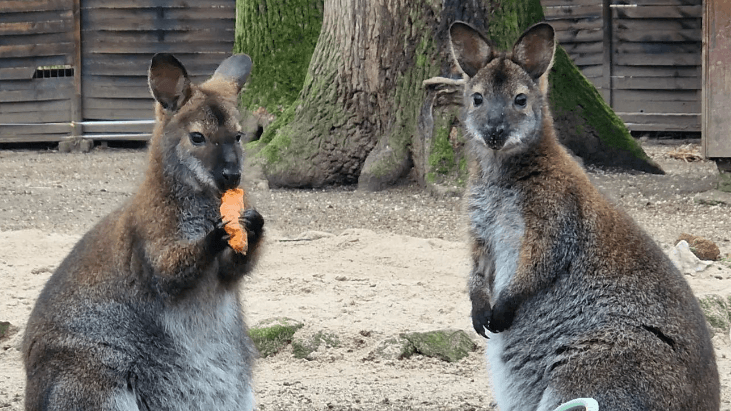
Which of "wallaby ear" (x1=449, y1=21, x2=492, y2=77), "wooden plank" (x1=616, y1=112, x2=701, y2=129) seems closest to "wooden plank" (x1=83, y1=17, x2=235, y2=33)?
"wooden plank" (x1=616, y1=112, x2=701, y2=129)

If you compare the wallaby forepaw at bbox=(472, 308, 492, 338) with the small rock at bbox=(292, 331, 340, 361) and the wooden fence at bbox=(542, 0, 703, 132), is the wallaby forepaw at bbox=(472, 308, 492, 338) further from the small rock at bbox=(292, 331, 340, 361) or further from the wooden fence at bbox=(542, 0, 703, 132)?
the wooden fence at bbox=(542, 0, 703, 132)

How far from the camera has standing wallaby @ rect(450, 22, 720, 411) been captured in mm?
4062

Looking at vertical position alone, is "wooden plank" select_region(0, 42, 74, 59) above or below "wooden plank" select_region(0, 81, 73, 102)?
above

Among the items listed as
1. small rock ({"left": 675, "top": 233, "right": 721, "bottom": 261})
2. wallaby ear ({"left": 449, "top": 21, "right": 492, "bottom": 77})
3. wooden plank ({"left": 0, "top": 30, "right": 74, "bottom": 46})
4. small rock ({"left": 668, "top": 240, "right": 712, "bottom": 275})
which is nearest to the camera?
wallaby ear ({"left": 449, "top": 21, "right": 492, "bottom": 77})

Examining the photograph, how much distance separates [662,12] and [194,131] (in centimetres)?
1346

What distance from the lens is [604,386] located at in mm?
3998

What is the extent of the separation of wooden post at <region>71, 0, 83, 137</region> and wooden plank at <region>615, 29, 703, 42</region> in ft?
26.6

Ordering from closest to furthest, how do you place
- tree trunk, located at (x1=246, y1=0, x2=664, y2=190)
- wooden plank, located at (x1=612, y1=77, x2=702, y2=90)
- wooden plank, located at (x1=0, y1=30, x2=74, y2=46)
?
tree trunk, located at (x1=246, y1=0, x2=664, y2=190) < wooden plank, located at (x1=612, y1=77, x2=702, y2=90) < wooden plank, located at (x1=0, y1=30, x2=74, y2=46)

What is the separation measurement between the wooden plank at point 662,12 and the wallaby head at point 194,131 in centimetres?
1309

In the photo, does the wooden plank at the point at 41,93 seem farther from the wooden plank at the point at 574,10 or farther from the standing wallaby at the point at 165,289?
the standing wallaby at the point at 165,289

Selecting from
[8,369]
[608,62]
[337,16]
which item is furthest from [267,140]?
[608,62]

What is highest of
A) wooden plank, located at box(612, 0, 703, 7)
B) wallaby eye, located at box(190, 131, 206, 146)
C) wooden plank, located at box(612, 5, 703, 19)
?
wooden plank, located at box(612, 0, 703, 7)

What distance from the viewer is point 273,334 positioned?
6.03m

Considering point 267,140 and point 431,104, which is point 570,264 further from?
point 267,140
